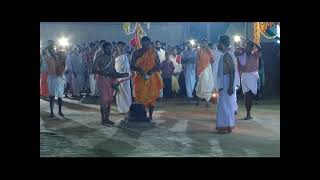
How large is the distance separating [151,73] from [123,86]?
1.27 feet

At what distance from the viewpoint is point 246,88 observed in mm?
8133

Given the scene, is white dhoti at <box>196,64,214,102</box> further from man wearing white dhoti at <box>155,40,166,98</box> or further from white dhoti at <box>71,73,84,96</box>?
white dhoti at <box>71,73,84,96</box>

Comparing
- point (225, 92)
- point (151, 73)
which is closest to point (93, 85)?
point (151, 73)

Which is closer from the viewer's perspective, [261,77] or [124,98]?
[261,77]

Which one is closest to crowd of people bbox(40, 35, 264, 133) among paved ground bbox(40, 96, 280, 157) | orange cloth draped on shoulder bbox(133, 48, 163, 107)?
orange cloth draped on shoulder bbox(133, 48, 163, 107)

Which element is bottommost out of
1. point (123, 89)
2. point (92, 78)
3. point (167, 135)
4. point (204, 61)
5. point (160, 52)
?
point (167, 135)

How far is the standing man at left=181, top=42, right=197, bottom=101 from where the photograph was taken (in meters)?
8.06

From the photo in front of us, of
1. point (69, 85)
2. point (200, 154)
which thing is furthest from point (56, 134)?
point (200, 154)

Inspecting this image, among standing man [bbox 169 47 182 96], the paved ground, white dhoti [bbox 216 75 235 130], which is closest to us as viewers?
the paved ground

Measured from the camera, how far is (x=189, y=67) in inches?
320

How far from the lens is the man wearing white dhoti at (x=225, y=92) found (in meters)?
7.95

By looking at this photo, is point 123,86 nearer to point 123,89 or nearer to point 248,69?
point 123,89

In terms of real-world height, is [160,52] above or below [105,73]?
above

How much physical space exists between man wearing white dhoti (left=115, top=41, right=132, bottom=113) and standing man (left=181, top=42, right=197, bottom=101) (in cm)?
71
